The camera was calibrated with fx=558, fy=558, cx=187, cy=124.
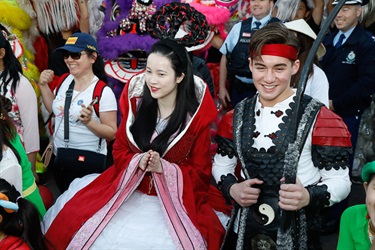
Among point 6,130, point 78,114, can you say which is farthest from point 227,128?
point 78,114

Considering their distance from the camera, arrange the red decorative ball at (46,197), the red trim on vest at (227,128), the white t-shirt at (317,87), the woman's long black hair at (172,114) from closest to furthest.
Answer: the red trim on vest at (227,128) < the woman's long black hair at (172,114) < the white t-shirt at (317,87) < the red decorative ball at (46,197)

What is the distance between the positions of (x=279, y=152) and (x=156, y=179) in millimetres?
806

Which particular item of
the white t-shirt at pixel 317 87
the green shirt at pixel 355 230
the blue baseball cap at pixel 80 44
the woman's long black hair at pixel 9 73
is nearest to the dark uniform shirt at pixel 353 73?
the white t-shirt at pixel 317 87

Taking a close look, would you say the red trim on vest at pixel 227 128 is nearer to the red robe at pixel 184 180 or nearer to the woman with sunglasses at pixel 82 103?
the red robe at pixel 184 180

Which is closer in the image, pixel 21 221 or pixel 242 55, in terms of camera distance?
pixel 21 221

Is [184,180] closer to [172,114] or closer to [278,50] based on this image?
[172,114]

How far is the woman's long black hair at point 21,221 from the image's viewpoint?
254cm

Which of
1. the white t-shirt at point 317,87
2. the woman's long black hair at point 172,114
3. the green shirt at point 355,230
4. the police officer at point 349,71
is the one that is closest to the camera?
the green shirt at point 355,230

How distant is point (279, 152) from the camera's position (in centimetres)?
257

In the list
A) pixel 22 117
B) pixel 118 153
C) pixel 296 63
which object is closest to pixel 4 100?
pixel 22 117

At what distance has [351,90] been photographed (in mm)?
4375

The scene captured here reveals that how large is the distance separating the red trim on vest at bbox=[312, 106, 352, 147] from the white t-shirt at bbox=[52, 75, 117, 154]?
1688 mm

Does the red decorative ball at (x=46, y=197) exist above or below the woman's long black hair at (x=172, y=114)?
below

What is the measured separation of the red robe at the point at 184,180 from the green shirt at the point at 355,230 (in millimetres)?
832
